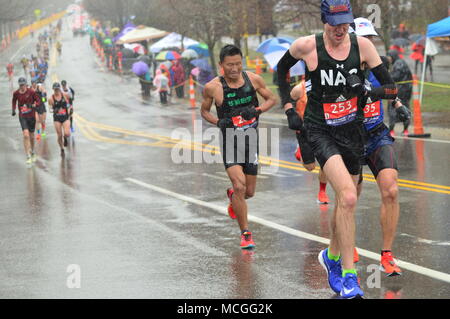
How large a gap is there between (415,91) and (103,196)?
341 inches

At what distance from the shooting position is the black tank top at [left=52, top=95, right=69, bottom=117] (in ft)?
68.0

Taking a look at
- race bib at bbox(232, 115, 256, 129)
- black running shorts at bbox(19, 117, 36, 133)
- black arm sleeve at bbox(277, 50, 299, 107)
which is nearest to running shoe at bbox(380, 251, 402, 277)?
black arm sleeve at bbox(277, 50, 299, 107)

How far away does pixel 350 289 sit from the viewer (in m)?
6.39

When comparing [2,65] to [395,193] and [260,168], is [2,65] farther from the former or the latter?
[395,193]

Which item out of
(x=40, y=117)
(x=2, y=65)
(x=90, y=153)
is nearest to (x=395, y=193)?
(x=90, y=153)

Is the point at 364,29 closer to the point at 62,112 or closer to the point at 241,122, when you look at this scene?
the point at 241,122

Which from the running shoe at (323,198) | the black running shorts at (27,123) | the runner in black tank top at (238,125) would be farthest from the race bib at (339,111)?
the black running shorts at (27,123)

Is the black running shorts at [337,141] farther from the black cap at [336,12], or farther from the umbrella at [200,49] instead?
the umbrella at [200,49]

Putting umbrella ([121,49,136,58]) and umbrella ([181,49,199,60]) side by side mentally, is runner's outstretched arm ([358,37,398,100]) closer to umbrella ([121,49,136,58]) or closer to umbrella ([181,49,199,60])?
umbrella ([181,49,199,60])

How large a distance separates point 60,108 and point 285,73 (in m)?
14.3

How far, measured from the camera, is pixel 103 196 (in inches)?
533

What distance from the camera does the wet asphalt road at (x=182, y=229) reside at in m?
7.36

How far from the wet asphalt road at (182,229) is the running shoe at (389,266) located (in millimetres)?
76

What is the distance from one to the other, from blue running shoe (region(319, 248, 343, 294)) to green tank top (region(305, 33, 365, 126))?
3.93 ft
